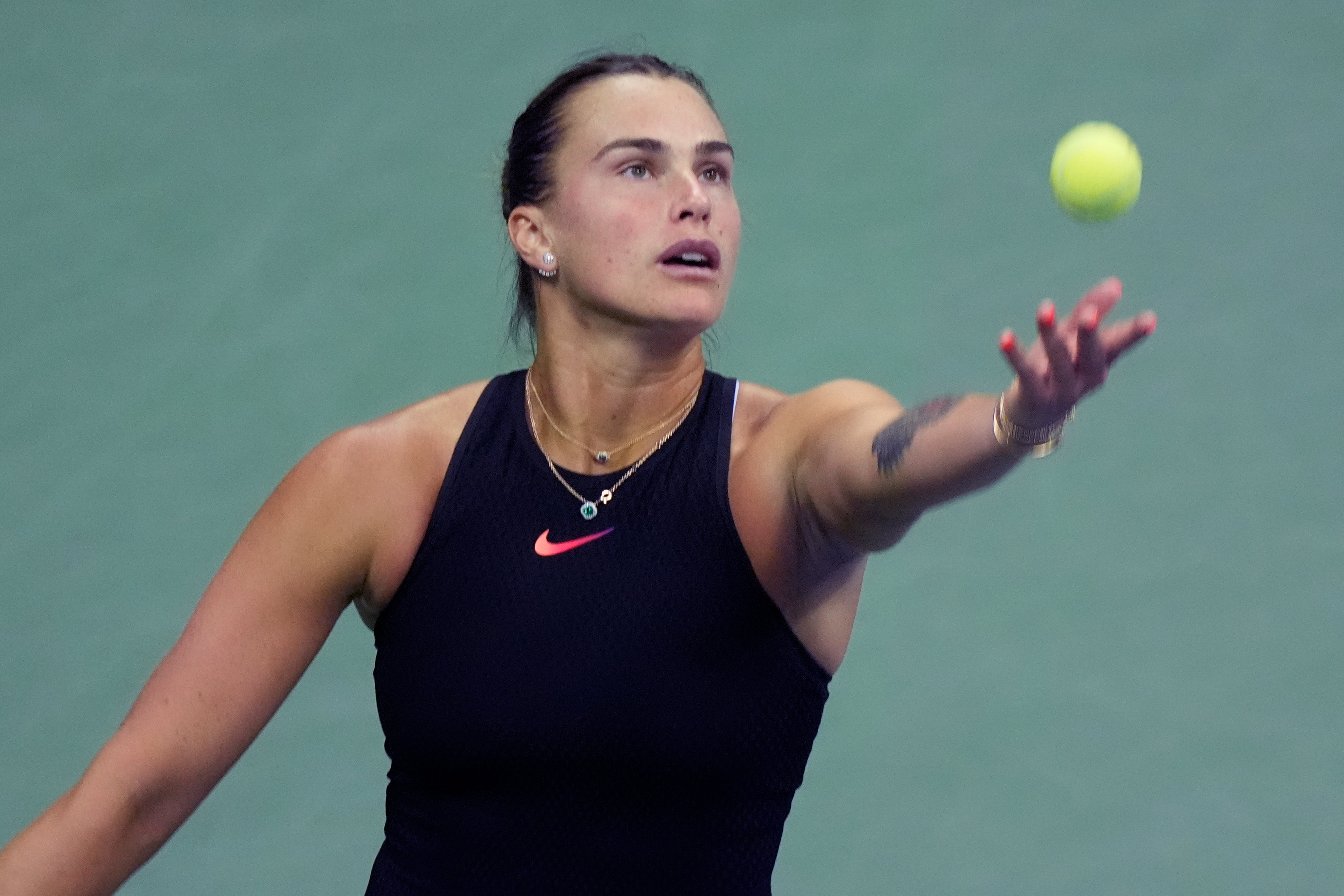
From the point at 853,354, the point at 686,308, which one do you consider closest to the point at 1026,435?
the point at 686,308

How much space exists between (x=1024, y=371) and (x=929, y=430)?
14cm

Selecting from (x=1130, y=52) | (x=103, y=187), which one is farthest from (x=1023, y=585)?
(x=103, y=187)

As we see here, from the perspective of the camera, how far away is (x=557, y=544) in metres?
1.56

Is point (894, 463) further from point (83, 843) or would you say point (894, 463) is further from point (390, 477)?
point (83, 843)

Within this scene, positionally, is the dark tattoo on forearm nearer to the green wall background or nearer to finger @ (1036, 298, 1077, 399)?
finger @ (1036, 298, 1077, 399)

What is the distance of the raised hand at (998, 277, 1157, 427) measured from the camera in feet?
3.56

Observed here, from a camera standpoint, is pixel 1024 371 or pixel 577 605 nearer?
pixel 1024 371

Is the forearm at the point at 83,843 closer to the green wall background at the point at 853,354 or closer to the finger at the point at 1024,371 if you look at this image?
the finger at the point at 1024,371

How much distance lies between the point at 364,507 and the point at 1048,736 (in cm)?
163

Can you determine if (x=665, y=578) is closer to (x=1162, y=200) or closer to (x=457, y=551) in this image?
(x=457, y=551)

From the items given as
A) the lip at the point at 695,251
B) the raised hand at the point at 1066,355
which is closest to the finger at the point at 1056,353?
the raised hand at the point at 1066,355

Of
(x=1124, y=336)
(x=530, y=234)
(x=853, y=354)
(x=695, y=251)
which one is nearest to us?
(x=1124, y=336)

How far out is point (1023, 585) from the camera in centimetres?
300

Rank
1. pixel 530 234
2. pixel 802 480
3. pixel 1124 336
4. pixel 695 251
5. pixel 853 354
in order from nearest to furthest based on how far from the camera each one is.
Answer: pixel 1124 336, pixel 802 480, pixel 695 251, pixel 530 234, pixel 853 354
